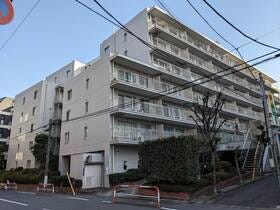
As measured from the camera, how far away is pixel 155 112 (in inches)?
1034

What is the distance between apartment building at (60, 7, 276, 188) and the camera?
2367 centimetres

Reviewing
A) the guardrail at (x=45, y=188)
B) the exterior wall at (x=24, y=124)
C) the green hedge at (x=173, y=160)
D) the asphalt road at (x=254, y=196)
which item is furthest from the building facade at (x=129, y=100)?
the asphalt road at (x=254, y=196)

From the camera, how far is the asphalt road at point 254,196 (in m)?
12.0

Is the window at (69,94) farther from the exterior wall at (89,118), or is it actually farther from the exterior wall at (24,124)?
the exterior wall at (24,124)

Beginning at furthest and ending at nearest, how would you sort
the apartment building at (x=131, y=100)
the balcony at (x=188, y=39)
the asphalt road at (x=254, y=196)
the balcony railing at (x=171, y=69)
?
the balcony at (x=188, y=39), the balcony railing at (x=171, y=69), the apartment building at (x=131, y=100), the asphalt road at (x=254, y=196)

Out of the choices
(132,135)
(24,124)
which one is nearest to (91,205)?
(132,135)

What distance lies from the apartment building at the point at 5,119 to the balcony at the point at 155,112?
3614cm

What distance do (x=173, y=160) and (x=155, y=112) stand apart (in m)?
10.2

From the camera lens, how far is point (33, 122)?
35000mm

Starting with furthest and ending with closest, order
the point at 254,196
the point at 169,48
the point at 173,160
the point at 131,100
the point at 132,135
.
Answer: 1. the point at 169,48
2. the point at 131,100
3. the point at 132,135
4. the point at 173,160
5. the point at 254,196

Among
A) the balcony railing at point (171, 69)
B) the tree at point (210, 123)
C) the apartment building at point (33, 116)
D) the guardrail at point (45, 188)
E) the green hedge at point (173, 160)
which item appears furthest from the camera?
the apartment building at point (33, 116)

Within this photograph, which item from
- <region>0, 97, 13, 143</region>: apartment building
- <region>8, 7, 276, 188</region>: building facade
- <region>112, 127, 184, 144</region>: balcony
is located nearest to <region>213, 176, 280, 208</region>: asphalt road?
<region>8, 7, 276, 188</region>: building facade

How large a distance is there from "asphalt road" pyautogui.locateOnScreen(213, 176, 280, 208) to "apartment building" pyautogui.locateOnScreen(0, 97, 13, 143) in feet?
154

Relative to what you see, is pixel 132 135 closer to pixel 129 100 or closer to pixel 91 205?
pixel 129 100
